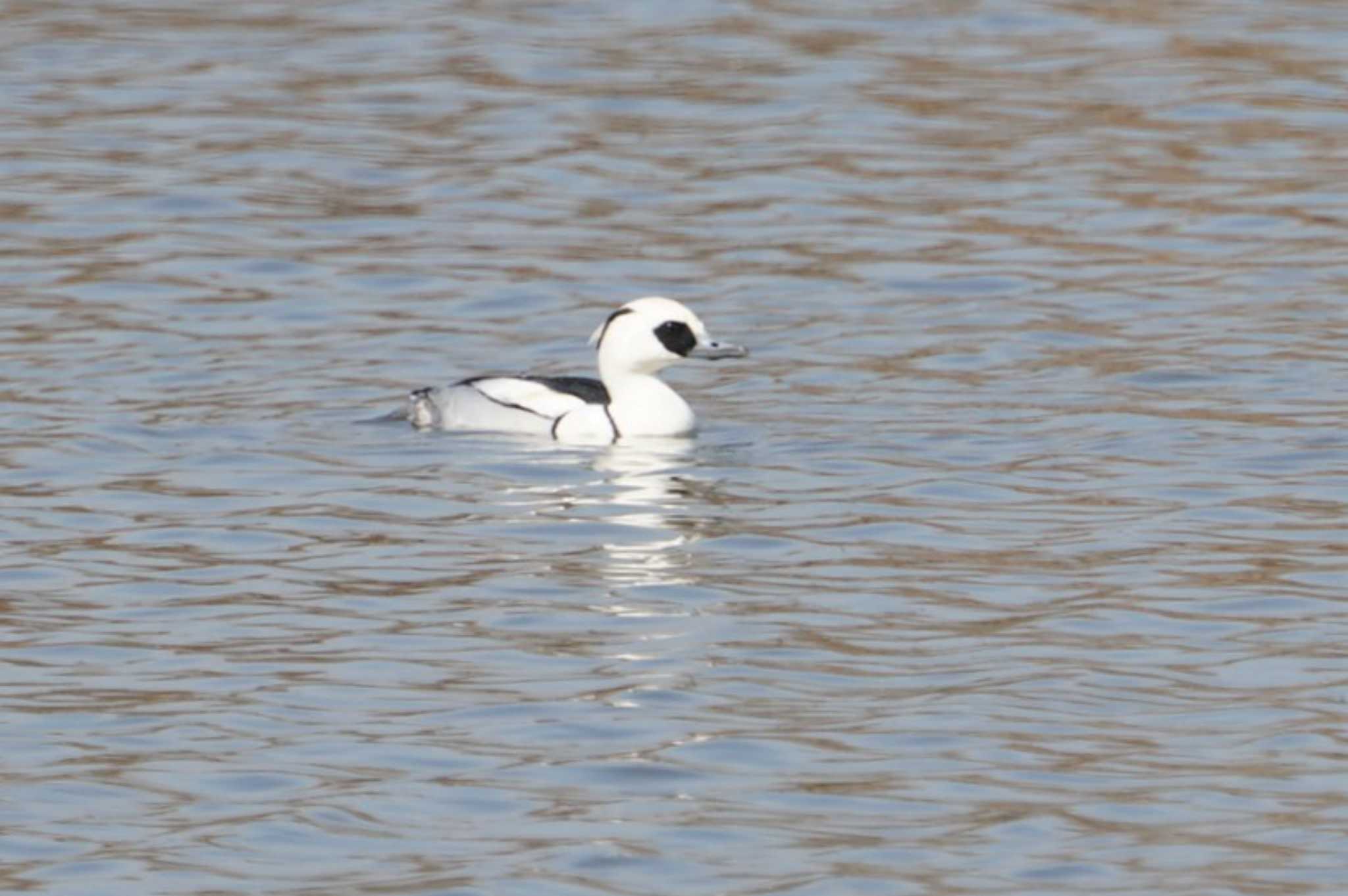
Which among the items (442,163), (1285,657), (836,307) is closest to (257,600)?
(1285,657)

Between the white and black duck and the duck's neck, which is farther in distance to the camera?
the duck's neck

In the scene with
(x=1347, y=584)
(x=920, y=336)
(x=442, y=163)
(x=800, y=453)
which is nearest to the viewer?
(x=1347, y=584)

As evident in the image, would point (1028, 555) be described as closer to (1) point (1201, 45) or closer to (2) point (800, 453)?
(2) point (800, 453)

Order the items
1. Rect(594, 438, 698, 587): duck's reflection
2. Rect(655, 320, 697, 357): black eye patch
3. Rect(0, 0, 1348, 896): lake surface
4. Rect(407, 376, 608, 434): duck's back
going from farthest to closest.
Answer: Rect(655, 320, 697, 357): black eye patch
Rect(407, 376, 608, 434): duck's back
Rect(594, 438, 698, 587): duck's reflection
Rect(0, 0, 1348, 896): lake surface

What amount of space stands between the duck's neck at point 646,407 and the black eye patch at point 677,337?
0.65 feet

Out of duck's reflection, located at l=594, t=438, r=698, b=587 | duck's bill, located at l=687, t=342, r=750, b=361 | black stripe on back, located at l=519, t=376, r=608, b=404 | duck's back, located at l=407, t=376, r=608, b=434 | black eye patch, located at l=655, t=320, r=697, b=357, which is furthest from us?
black eye patch, located at l=655, t=320, r=697, b=357

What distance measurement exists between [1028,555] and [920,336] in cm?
511

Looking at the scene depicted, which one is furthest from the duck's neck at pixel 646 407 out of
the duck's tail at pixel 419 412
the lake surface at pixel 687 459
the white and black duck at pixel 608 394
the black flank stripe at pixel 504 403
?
the duck's tail at pixel 419 412

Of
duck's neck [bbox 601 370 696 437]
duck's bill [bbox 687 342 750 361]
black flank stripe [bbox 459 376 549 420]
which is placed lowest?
duck's neck [bbox 601 370 696 437]

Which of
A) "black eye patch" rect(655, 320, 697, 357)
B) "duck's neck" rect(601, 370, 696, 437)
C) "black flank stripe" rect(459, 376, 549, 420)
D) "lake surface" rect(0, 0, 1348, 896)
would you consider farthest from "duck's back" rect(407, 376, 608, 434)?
"black eye patch" rect(655, 320, 697, 357)

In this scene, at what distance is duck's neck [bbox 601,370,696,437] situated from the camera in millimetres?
15742

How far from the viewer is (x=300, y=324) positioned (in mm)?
17953

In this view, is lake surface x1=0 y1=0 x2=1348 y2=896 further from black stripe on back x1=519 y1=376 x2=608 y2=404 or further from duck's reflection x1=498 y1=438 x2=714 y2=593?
black stripe on back x1=519 y1=376 x2=608 y2=404

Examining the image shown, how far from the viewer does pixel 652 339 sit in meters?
16.0
